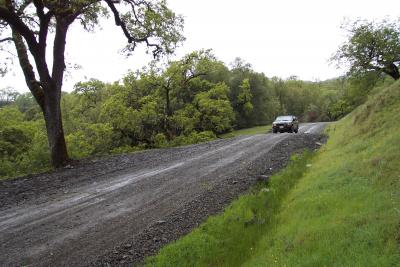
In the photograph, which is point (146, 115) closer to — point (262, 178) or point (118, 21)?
point (118, 21)

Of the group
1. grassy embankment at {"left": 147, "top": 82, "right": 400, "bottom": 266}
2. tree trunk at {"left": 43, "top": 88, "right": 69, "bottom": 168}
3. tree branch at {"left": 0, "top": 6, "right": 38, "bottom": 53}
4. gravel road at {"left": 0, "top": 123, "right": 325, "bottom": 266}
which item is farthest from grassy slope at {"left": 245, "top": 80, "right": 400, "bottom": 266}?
tree branch at {"left": 0, "top": 6, "right": 38, "bottom": 53}

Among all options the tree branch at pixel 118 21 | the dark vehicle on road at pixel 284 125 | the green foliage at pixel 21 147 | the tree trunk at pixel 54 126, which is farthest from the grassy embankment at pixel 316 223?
the dark vehicle on road at pixel 284 125

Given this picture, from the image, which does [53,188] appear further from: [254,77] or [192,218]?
[254,77]

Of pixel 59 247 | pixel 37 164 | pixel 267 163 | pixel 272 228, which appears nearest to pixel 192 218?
pixel 272 228

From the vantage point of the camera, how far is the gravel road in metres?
6.60

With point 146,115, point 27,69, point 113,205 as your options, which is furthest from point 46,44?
point 146,115

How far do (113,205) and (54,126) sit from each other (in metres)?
7.58

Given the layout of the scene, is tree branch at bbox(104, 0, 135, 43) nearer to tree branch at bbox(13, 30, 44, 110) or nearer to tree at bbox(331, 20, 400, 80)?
tree branch at bbox(13, 30, 44, 110)

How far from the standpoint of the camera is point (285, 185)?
10.8 metres

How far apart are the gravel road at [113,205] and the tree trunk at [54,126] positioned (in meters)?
0.87

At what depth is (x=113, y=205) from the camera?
9.14 m

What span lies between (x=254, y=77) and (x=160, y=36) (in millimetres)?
58942

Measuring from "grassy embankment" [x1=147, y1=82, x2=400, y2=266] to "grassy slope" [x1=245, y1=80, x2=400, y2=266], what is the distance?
1cm

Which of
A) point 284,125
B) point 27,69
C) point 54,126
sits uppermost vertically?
point 27,69
